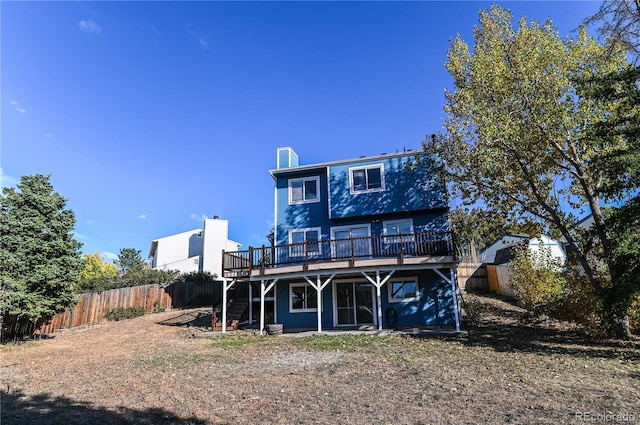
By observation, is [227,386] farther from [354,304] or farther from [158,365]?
[354,304]

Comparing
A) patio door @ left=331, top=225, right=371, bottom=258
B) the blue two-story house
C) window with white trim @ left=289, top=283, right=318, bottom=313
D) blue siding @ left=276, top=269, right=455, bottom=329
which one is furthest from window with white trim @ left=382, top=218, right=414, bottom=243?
window with white trim @ left=289, top=283, right=318, bottom=313

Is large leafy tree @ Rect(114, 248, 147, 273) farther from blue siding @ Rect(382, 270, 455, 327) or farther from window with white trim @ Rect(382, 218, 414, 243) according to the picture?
blue siding @ Rect(382, 270, 455, 327)

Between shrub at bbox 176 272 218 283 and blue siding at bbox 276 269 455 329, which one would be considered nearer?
blue siding at bbox 276 269 455 329

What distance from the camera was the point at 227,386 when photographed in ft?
25.3

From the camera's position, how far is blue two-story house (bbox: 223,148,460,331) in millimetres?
15898

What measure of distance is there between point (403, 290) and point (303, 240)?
17.6 feet

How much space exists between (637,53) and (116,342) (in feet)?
66.2

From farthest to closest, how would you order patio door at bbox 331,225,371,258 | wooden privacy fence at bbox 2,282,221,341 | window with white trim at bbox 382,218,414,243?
1. wooden privacy fence at bbox 2,282,221,341
2. window with white trim at bbox 382,218,414,243
3. patio door at bbox 331,225,371,258

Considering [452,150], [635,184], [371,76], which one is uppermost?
[371,76]

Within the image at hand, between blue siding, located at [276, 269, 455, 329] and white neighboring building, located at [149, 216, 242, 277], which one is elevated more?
white neighboring building, located at [149, 216, 242, 277]

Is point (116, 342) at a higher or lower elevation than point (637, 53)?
lower

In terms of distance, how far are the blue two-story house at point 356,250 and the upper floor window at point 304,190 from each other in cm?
5

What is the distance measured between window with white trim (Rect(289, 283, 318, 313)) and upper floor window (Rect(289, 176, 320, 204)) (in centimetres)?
426

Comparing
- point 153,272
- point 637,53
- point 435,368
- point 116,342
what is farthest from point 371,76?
point 153,272
